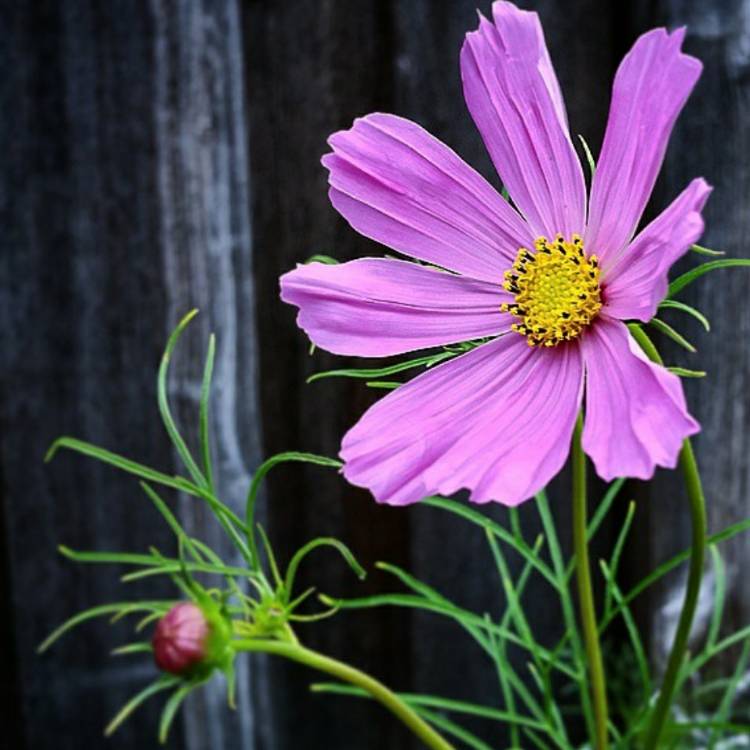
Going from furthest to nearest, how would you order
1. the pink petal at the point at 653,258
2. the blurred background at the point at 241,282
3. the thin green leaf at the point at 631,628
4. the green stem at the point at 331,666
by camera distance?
Answer: 1. the blurred background at the point at 241,282
2. the thin green leaf at the point at 631,628
3. the green stem at the point at 331,666
4. the pink petal at the point at 653,258

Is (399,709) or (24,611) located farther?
(24,611)

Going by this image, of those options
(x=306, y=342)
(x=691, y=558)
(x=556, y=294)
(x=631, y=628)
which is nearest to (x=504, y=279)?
(x=556, y=294)

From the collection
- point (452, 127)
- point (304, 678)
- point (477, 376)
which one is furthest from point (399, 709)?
point (304, 678)

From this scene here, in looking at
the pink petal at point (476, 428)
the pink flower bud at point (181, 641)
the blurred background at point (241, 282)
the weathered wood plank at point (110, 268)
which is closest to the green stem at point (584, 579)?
the pink petal at point (476, 428)

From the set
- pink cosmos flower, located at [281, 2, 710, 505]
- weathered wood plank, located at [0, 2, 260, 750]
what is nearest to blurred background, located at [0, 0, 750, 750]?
weathered wood plank, located at [0, 2, 260, 750]

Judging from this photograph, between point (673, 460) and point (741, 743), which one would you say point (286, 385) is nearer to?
point (741, 743)

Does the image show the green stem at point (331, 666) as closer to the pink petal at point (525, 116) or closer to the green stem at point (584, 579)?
the green stem at point (584, 579)
